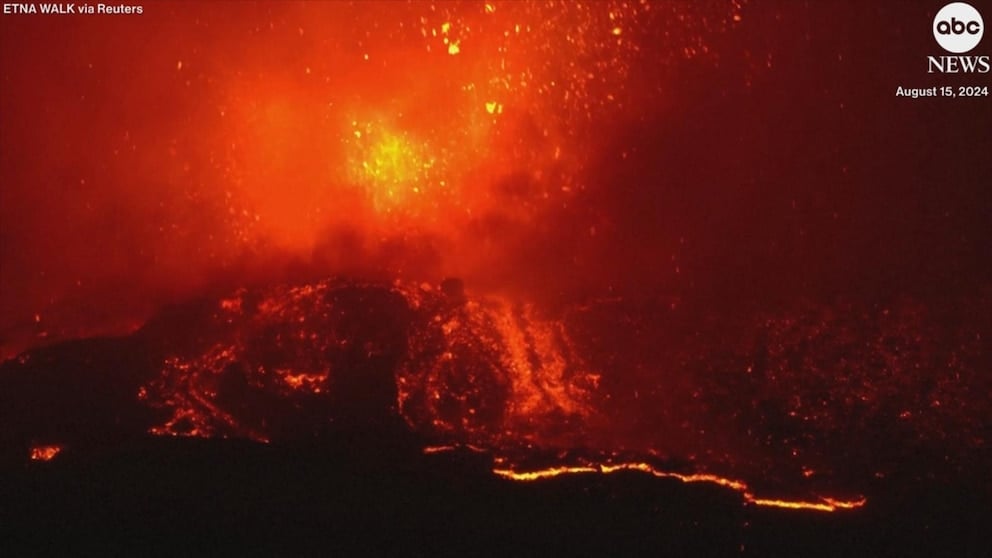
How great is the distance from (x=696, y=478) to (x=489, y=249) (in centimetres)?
180

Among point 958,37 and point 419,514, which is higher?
point 958,37

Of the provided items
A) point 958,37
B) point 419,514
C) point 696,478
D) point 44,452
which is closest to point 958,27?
point 958,37

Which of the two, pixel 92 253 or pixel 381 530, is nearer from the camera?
pixel 381 530

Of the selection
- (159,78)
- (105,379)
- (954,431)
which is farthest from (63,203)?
(954,431)

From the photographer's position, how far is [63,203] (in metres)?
5.60

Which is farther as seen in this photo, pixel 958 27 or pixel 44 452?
pixel 958 27

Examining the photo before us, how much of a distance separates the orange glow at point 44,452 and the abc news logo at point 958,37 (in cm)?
501

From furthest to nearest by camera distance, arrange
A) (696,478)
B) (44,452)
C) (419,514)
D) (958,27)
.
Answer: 1. (958,27)
2. (44,452)
3. (696,478)
4. (419,514)

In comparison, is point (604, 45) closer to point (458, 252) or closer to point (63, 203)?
point (458, 252)

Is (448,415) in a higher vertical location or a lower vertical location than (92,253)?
lower

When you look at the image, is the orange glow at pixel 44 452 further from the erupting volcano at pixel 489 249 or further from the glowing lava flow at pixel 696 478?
the glowing lava flow at pixel 696 478

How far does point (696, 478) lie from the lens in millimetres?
4070

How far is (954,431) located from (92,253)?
15.8ft

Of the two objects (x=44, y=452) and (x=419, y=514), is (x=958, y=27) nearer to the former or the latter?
(x=419, y=514)
